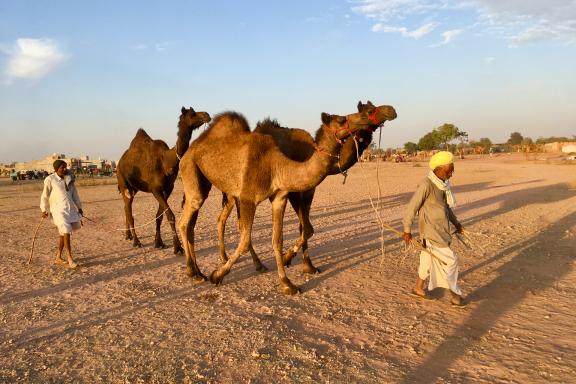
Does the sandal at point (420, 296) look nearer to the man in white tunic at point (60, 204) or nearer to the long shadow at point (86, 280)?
the long shadow at point (86, 280)

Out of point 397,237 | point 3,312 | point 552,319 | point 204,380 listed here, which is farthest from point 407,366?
point 397,237

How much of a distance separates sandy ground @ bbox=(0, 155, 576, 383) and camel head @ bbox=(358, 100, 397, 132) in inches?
91.0

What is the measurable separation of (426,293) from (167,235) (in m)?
7.11

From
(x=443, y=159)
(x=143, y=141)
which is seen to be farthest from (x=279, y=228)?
(x=143, y=141)

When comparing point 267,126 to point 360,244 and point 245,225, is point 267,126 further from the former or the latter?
point 360,244

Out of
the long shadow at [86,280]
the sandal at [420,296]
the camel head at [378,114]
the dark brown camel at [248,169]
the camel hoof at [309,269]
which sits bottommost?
the sandal at [420,296]

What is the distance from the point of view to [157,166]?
9.38 metres

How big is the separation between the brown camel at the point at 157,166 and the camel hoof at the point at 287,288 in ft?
11.0

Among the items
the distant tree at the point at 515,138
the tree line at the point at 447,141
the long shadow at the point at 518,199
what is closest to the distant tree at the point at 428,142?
the tree line at the point at 447,141

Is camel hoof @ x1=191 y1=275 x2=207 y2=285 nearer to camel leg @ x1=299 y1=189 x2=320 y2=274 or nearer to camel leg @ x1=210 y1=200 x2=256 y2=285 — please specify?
camel leg @ x1=210 y1=200 x2=256 y2=285

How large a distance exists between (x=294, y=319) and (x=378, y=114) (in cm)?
277

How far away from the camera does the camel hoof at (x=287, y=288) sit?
19.7ft

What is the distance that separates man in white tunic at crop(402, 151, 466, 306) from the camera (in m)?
5.42

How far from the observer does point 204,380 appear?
373 centimetres
